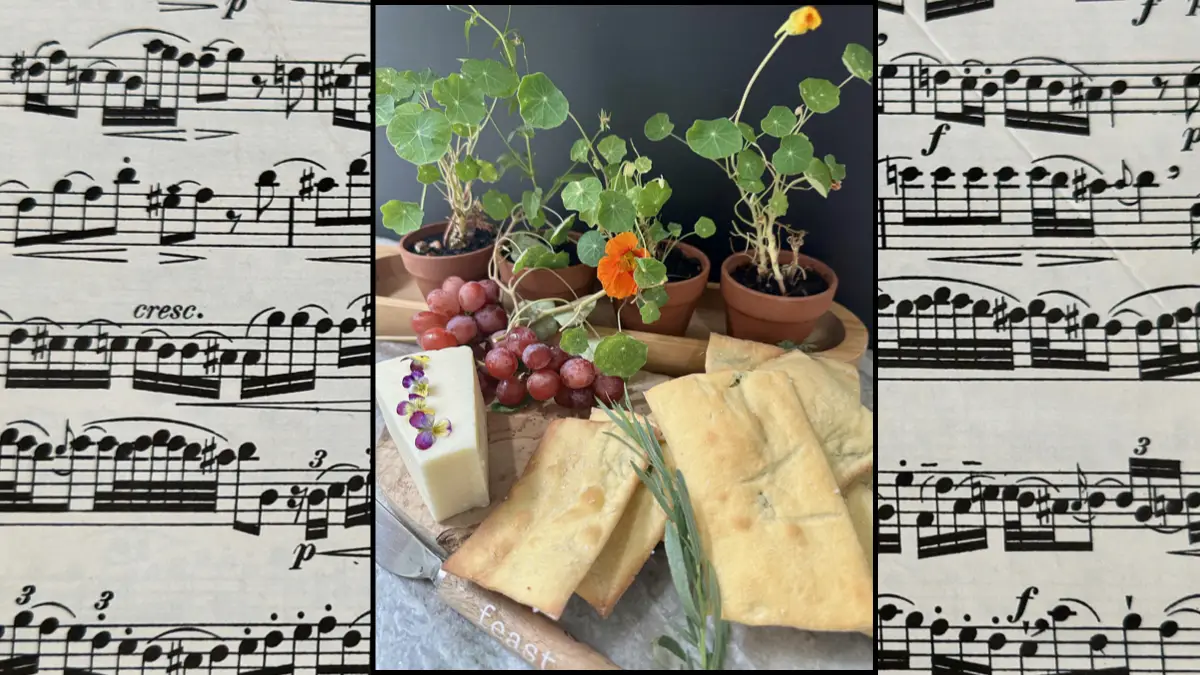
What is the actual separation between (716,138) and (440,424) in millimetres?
564

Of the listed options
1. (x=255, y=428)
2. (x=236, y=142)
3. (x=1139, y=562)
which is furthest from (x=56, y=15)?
→ (x=1139, y=562)

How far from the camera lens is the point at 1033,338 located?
2.15ft

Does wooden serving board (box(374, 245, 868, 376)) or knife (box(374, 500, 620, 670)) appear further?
wooden serving board (box(374, 245, 868, 376))

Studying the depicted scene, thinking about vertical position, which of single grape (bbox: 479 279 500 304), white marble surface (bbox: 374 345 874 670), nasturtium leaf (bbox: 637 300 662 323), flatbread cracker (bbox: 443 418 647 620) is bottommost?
white marble surface (bbox: 374 345 874 670)

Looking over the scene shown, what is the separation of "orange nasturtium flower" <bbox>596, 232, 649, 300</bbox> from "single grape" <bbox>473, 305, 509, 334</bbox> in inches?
9.5

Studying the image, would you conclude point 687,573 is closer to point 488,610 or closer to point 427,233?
point 488,610

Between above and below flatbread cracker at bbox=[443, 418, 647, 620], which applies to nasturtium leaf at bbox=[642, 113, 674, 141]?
above

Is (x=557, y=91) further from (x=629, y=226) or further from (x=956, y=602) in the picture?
(x=956, y=602)

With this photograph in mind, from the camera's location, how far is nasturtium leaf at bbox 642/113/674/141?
0.85 meters

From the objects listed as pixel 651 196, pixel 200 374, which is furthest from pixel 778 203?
pixel 200 374

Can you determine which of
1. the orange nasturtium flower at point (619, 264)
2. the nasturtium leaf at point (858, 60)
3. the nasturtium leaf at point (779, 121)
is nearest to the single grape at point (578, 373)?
the orange nasturtium flower at point (619, 264)

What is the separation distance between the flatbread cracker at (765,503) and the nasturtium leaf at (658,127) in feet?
1.22

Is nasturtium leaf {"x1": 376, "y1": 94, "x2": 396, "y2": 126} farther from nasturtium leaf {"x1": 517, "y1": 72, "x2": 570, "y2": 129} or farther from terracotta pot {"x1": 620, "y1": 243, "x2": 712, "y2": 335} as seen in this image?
terracotta pot {"x1": 620, "y1": 243, "x2": 712, "y2": 335}

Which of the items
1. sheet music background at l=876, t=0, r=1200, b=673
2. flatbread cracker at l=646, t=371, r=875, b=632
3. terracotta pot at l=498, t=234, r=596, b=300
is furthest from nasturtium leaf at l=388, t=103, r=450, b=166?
sheet music background at l=876, t=0, r=1200, b=673
